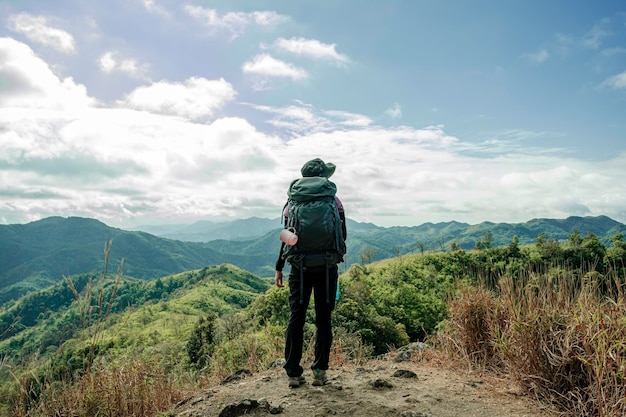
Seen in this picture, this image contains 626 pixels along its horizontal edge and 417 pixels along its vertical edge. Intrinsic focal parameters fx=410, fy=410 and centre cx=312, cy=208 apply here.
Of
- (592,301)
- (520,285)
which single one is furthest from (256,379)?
(592,301)

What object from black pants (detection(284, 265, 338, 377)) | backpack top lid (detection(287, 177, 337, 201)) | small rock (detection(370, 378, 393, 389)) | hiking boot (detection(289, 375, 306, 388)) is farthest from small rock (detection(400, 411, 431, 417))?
backpack top lid (detection(287, 177, 337, 201))

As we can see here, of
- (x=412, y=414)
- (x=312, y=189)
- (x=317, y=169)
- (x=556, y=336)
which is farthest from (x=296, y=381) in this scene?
(x=556, y=336)

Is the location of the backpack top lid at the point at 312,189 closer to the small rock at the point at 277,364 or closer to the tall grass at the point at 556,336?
the tall grass at the point at 556,336

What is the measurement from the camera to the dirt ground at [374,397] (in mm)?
3627

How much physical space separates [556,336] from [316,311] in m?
2.25

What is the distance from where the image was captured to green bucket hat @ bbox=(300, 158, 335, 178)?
4602mm

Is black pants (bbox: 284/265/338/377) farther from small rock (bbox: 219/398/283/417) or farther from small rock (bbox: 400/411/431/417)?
small rock (bbox: 400/411/431/417)

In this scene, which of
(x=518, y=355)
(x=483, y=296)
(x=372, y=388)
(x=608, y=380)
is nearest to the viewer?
(x=608, y=380)

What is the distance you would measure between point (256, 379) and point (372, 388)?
1409mm

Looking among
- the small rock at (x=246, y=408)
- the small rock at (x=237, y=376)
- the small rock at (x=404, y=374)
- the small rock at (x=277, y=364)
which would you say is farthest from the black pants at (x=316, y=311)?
the small rock at (x=277, y=364)

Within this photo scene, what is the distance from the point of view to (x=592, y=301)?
12.2 ft

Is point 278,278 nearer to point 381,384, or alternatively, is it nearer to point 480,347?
point 381,384

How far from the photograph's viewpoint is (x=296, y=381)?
4320mm

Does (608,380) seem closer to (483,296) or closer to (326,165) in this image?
(483,296)
